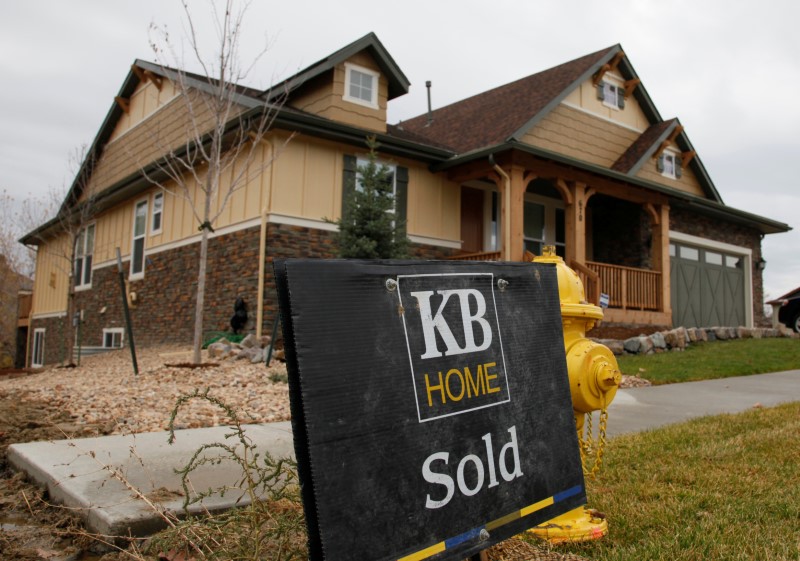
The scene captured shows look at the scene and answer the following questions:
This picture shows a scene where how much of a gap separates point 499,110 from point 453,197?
342cm

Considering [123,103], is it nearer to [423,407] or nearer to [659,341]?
[659,341]

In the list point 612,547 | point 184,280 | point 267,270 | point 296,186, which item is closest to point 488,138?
point 296,186

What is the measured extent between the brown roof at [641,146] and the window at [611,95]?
107 centimetres

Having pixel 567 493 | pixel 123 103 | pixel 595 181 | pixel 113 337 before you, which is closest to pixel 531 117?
pixel 595 181

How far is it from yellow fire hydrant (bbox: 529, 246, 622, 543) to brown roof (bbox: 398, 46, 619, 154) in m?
10.7

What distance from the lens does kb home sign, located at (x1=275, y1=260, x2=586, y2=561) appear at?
1.66 m

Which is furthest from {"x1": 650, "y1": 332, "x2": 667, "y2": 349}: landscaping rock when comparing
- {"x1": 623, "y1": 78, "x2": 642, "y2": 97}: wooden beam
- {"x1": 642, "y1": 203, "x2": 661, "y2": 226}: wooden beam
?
{"x1": 623, "y1": 78, "x2": 642, "y2": 97}: wooden beam

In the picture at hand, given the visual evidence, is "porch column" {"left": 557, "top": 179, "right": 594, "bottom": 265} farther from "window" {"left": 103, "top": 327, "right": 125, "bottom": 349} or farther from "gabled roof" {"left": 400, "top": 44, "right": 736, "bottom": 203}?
"window" {"left": 103, "top": 327, "right": 125, "bottom": 349}

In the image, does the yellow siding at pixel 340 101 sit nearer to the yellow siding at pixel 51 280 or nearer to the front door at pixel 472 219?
the front door at pixel 472 219

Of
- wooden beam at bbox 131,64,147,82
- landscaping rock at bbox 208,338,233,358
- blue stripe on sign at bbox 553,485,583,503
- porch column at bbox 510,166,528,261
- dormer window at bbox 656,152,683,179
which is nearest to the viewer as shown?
blue stripe on sign at bbox 553,485,583,503

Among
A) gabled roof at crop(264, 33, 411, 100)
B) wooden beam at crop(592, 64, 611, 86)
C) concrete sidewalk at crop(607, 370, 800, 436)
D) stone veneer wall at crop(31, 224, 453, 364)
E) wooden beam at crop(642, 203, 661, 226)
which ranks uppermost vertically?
wooden beam at crop(592, 64, 611, 86)

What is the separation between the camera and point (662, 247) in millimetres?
15414

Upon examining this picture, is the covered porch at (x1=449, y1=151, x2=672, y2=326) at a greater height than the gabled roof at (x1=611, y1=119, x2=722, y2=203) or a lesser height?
lesser

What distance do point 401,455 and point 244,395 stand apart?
5.22m
